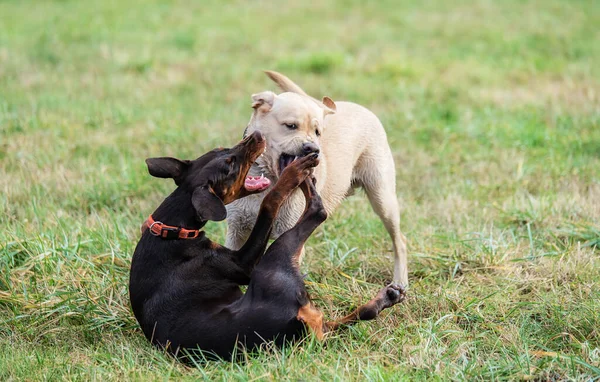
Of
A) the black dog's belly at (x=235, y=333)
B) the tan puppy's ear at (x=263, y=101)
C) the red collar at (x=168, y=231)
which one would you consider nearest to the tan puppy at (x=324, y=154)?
the tan puppy's ear at (x=263, y=101)

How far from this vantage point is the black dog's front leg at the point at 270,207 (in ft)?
15.1

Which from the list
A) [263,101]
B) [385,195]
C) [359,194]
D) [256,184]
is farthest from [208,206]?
[359,194]

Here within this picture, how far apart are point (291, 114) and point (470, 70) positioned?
637 centimetres

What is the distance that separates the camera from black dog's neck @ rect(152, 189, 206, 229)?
14.8 feet

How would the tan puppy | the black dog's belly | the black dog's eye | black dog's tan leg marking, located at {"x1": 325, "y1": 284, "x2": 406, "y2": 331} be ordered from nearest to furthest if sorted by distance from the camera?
1. the black dog's belly
2. black dog's tan leg marking, located at {"x1": 325, "y1": 284, "x2": 406, "y2": 331}
3. the black dog's eye
4. the tan puppy

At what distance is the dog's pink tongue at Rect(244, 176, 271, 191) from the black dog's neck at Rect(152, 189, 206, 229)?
16.0 inches

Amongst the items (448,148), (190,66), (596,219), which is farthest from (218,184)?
(190,66)

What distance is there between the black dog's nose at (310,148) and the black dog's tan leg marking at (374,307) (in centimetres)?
97

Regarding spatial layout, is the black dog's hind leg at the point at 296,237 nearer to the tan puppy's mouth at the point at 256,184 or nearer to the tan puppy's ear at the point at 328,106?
the tan puppy's mouth at the point at 256,184

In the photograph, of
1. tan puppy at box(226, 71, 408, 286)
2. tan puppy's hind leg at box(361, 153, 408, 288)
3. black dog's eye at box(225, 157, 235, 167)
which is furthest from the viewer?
tan puppy's hind leg at box(361, 153, 408, 288)

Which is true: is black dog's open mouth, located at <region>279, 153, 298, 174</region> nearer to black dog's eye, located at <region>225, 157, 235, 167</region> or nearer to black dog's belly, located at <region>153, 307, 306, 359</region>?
black dog's eye, located at <region>225, 157, 235, 167</region>

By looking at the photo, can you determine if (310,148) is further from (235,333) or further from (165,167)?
(235,333)

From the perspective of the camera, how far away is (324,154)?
17.8 ft

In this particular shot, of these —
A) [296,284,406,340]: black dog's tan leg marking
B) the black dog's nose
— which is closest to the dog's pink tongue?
the black dog's nose
